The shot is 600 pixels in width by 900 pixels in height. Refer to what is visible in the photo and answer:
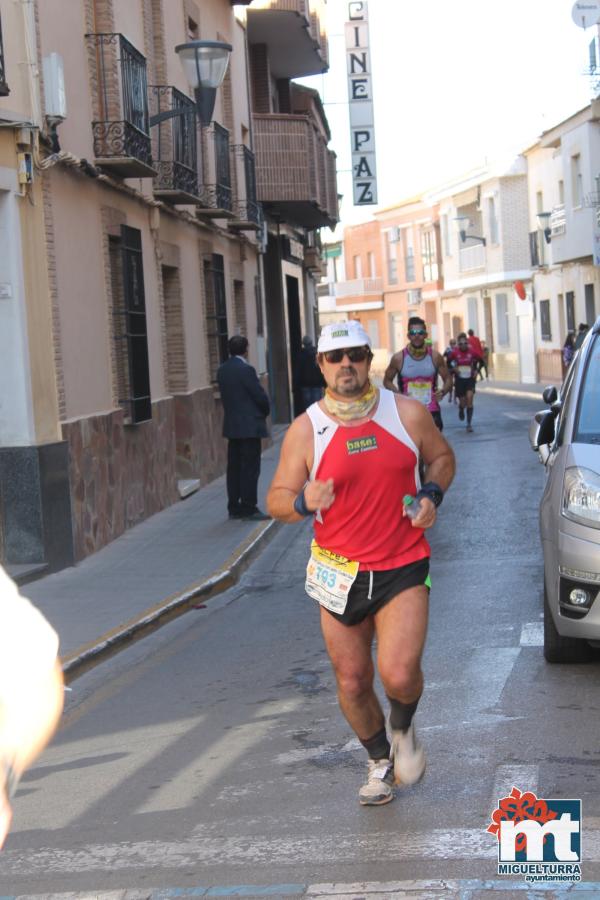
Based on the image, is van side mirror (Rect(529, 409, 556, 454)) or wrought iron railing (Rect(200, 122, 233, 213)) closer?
van side mirror (Rect(529, 409, 556, 454))

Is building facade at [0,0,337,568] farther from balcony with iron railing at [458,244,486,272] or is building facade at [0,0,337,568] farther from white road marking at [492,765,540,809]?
balcony with iron railing at [458,244,486,272]

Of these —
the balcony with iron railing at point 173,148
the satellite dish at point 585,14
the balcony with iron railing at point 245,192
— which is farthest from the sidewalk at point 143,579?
the satellite dish at point 585,14

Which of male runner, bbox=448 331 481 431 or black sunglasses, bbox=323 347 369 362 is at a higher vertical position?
black sunglasses, bbox=323 347 369 362

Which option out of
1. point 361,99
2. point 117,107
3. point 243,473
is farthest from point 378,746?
point 361,99

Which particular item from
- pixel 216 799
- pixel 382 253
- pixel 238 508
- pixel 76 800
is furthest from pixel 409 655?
pixel 382 253

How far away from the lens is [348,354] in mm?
5281

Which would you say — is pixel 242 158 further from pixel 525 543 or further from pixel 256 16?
pixel 525 543

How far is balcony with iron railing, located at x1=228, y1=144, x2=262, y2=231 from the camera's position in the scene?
23141 millimetres

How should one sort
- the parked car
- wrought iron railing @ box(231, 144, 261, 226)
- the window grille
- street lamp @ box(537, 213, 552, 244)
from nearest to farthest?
the parked car → the window grille → wrought iron railing @ box(231, 144, 261, 226) → street lamp @ box(537, 213, 552, 244)

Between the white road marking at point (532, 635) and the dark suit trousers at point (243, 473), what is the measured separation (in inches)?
254

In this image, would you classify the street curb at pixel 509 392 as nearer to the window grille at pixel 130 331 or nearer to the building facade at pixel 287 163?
the building facade at pixel 287 163

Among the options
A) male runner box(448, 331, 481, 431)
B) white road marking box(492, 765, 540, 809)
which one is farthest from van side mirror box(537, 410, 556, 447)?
male runner box(448, 331, 481, 431)

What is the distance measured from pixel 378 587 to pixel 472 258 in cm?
5684

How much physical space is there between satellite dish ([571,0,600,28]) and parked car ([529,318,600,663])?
31960 millimetres
